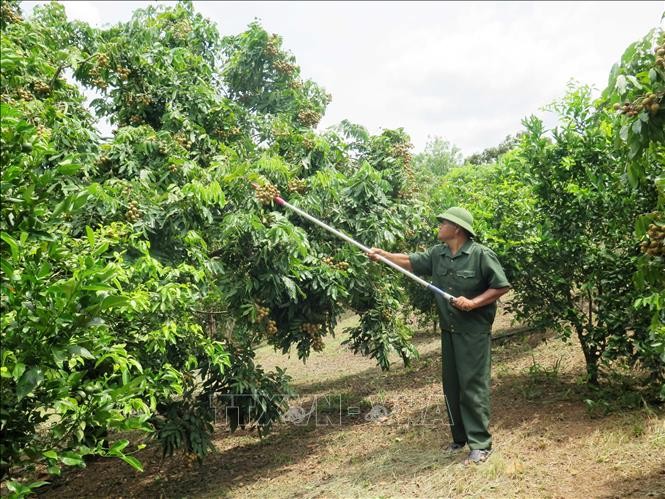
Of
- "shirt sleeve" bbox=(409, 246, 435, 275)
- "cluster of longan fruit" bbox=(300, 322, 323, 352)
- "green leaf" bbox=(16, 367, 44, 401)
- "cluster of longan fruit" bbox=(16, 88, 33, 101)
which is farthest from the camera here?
"cluster of longan fruit" bbox=(300, 322, 323, 352)

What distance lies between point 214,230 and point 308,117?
3011mm

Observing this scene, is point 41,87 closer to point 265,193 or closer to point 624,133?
point 265,193

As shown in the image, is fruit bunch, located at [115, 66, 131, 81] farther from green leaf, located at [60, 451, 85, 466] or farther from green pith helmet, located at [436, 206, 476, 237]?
green leaf, located at [60, 451, 85, 466]

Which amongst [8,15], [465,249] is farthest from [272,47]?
[465,249]

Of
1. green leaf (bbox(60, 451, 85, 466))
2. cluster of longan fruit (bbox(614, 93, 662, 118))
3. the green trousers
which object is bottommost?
the green trousers

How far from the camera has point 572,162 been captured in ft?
17.1

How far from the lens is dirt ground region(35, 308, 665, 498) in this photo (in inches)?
153

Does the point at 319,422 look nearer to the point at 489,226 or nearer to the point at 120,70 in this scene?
the point at 489,226

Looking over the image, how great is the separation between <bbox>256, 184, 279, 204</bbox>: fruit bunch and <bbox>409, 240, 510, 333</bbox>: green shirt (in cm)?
160

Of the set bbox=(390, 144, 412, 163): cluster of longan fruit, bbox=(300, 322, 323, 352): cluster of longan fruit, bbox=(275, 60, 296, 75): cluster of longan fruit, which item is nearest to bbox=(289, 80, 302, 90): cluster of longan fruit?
bbox=(275, 60, 296, 75): cluster of longan fruit

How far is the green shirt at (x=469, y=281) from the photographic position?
4215mm

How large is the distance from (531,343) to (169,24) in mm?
6902

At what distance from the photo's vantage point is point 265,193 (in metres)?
4.98

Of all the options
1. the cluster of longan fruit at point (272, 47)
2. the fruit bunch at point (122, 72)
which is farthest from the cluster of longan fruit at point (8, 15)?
the cluster of longan fruit at point (272, 47)
